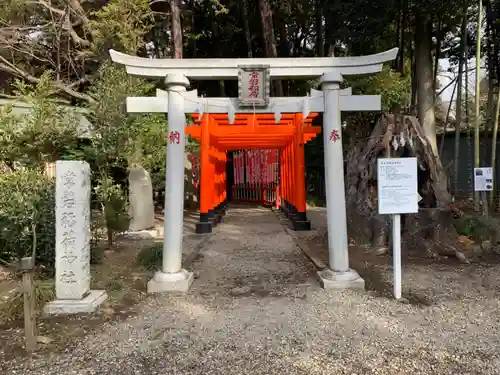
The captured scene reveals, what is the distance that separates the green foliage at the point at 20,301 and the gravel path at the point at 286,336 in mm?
952

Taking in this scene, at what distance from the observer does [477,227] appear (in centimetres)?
619

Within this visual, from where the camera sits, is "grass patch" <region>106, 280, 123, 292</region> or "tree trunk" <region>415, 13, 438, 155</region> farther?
"tree trunk" <region>415, 13, 438, 155</region>

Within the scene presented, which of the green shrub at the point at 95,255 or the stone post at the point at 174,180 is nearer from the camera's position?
the stone post at the point at 174,180

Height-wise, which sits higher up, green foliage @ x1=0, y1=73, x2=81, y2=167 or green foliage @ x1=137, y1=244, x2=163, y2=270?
green foliage @ x1=0, y1=73, x2=81, y2=167

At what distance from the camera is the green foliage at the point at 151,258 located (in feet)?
17.7

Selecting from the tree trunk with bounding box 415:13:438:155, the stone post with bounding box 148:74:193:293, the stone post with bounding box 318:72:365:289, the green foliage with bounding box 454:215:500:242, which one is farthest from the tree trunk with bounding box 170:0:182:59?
the green foliage with bounding box 454:215:500:242

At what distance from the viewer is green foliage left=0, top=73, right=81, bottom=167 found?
6.95m

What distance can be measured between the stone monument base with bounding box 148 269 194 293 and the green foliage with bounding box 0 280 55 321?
0.98 metres

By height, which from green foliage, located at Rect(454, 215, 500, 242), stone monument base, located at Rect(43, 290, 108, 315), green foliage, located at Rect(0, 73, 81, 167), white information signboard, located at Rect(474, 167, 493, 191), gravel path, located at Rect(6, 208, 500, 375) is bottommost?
gravel path, located at Rect(6, 208, 500, 375)

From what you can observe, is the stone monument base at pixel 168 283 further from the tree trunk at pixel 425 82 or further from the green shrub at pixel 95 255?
the tree trunk at pixel 425 82

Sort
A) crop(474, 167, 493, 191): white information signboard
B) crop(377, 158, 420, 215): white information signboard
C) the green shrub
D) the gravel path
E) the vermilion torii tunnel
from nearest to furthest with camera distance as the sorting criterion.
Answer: the gravel path, crop(377, 158, 420, 215): white information signboard, the green shrub, crop(474, 167, 493, 191): white information signboard, the vermilion torii tunnel

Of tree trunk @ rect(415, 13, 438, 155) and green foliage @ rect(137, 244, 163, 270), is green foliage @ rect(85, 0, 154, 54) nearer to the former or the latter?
green foliage @ rect(137, 244, 163, 270)

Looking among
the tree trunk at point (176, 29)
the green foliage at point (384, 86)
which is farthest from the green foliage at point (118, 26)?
the green foliage at point (384, 86)

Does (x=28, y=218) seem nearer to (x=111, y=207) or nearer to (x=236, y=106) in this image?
(x=111, y=207)
